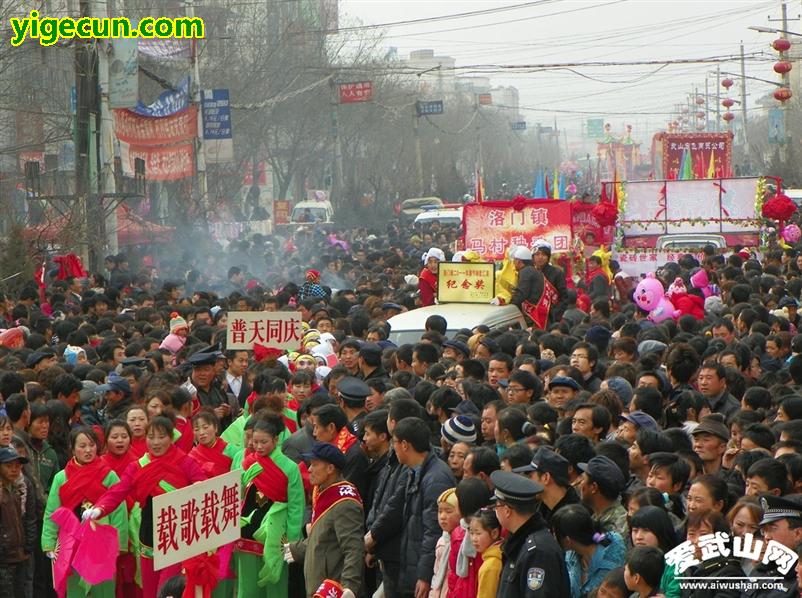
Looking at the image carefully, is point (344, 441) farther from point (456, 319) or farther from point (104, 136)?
point (104, 136)

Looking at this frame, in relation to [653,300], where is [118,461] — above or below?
below

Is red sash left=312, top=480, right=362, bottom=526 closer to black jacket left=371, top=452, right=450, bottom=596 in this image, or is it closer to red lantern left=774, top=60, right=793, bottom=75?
black jacket left=371, top=452, right=450, bottom=596

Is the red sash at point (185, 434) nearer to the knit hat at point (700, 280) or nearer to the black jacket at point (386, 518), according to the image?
the black jacket at point (386, 518)

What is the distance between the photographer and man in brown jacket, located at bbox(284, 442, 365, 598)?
7621 millimetres

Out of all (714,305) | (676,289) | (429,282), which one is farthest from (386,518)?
(429,282)

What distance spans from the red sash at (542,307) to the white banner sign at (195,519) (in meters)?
8.79

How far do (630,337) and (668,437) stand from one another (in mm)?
4205

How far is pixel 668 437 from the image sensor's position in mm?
7691

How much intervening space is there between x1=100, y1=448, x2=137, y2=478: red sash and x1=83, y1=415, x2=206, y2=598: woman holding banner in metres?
0.24

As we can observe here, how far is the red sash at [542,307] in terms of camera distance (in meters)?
15.9

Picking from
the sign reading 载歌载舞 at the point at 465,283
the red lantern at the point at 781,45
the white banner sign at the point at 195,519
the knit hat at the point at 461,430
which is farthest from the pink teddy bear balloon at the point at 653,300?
the red lantern at the point at 781,45

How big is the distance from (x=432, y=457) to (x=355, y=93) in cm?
4466

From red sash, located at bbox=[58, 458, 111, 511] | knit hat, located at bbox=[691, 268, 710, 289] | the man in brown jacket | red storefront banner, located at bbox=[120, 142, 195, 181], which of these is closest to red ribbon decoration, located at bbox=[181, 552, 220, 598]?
the man in brown jacket

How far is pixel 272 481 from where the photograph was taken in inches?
321
